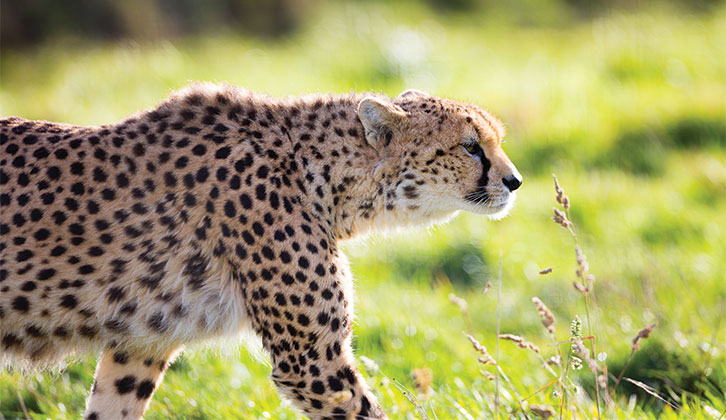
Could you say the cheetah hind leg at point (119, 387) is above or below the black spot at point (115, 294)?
below

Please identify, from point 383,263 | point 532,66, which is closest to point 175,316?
point 383,263

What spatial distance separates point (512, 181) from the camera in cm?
322

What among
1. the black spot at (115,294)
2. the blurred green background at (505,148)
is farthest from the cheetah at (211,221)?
the blurred green background at (505,148)

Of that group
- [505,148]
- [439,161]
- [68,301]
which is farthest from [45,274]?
[505,148]

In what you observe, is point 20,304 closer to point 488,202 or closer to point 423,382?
point 423,382

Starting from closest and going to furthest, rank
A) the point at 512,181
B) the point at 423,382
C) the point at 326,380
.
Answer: the point at 326,380 < the point at 512,181 < the point at 423,382

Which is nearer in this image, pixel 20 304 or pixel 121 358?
pixel 20 304

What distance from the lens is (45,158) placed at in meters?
3.10

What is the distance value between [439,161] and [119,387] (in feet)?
4.58

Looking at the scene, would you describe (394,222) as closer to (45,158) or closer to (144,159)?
(144,159)

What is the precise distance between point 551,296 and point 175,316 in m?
2.78

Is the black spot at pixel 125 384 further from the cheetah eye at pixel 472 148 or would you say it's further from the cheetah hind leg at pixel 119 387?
the cheetah eye at pixel 472 148

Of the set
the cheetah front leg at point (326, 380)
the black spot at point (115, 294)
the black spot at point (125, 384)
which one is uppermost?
the black spot at point (115, 294)

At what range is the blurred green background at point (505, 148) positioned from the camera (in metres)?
3.90
